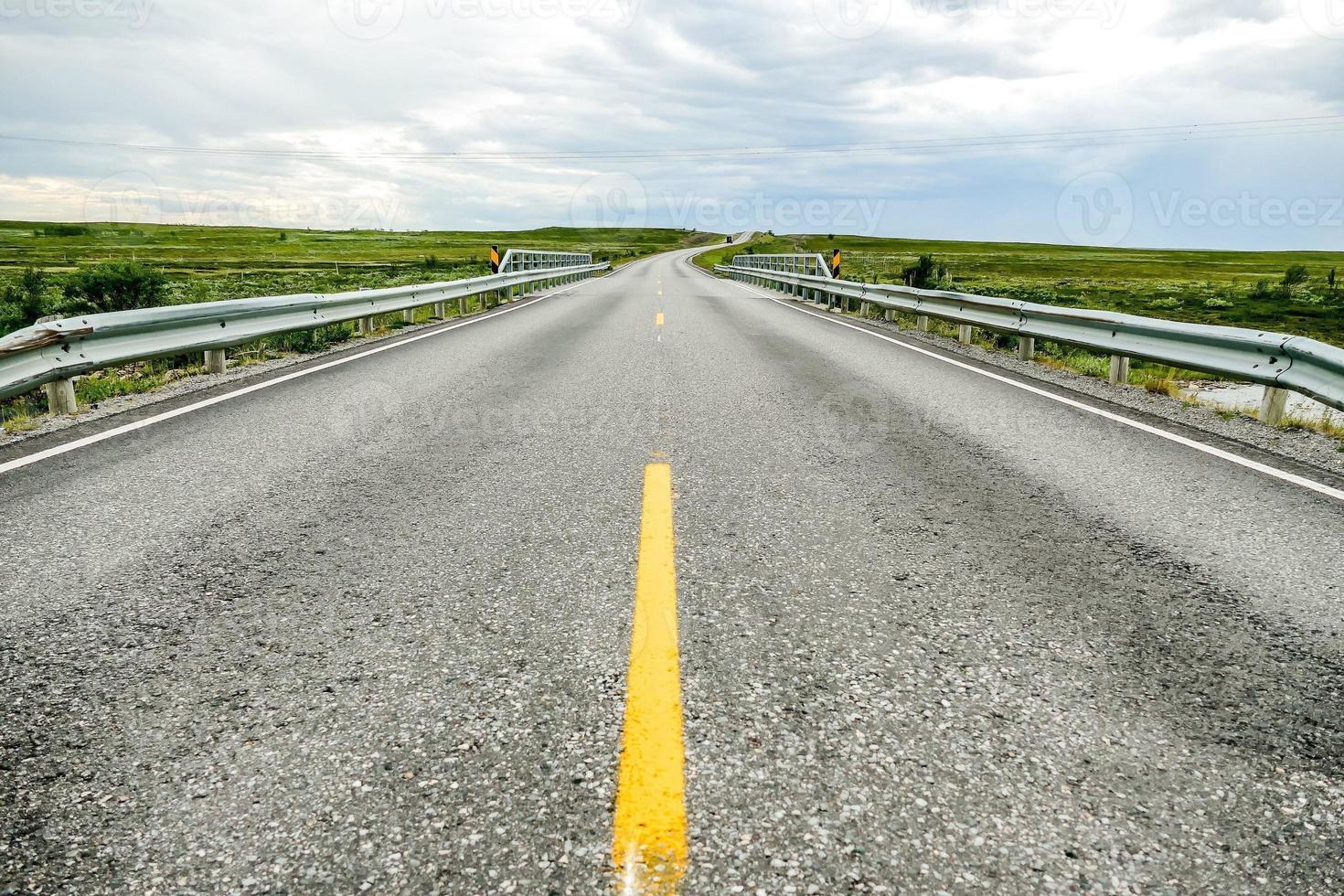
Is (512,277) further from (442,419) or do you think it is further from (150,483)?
(150,483)

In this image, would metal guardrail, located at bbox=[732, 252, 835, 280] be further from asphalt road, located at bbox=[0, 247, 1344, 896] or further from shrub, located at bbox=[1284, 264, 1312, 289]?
shrub, located at bbox=[1284, 264, 1312, 289]

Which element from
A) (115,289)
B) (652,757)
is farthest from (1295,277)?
(652,757)

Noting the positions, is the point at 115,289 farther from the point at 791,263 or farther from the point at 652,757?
the point at 791,263

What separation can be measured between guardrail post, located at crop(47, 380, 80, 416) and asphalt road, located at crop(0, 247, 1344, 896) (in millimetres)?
1683

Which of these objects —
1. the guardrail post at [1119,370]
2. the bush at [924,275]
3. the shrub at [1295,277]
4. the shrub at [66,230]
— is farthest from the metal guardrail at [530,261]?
the shrub at [66,230]

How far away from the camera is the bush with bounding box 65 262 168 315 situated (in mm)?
16062

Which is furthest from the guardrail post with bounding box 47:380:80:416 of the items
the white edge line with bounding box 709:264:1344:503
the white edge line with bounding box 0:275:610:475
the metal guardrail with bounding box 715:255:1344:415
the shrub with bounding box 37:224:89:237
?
the shrub with bounding box 37:224:89:237

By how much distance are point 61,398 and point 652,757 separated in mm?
7164

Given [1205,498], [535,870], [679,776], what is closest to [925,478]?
[1205,498]

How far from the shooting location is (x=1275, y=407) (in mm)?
7164

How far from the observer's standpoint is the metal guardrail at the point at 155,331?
6.25m

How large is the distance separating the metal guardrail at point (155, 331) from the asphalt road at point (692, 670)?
4.08 ft

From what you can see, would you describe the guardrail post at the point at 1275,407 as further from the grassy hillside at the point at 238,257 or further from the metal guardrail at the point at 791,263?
the grassy hillside at the point at 238,257

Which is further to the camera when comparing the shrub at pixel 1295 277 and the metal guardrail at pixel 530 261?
the shrub at pixel 1295 277
